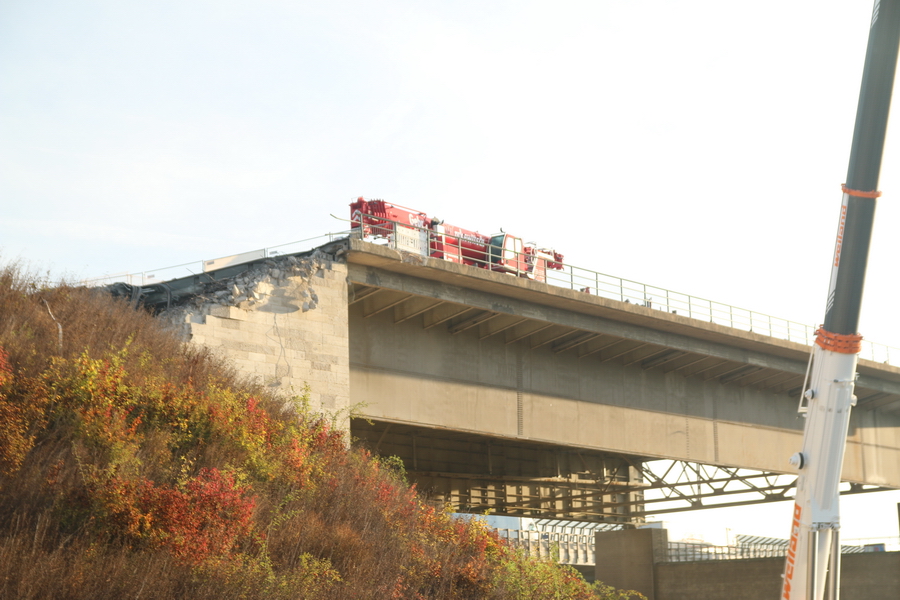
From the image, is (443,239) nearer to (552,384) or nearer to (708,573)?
(552,384)

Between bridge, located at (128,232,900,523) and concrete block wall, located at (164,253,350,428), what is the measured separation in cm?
4

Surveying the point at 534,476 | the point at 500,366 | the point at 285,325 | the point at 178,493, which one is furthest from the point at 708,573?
the point at 178,493

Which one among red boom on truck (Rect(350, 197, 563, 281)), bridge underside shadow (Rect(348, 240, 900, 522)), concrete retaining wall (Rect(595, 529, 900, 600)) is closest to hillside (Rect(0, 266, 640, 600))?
bridge underside shadow (Rect(348, 240, 900, 522))

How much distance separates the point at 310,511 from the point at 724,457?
2142 centimetres

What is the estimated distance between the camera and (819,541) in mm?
14008

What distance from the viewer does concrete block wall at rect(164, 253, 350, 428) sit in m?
20.2

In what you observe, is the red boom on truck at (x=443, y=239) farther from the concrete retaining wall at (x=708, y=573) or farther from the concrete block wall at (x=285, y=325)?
the concrete retaining wall at (x=708, y=573)

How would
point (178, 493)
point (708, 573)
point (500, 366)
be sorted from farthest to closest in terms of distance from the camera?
1. point (708, 573)
2. point (500, 366)
3. point (178, 493)

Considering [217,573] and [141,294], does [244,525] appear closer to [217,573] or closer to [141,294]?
[217,573]

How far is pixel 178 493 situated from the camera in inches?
472

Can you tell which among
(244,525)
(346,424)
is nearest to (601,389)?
(346,424)

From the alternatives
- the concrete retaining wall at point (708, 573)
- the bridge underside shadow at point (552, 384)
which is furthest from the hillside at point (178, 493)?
the concrete retaining wall at point (708, 573)

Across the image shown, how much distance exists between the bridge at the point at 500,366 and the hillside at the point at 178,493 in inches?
110

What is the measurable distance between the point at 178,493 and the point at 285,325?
9.44 m
